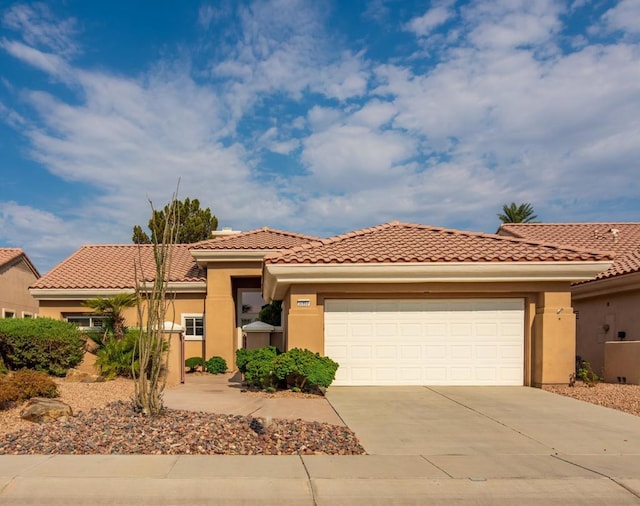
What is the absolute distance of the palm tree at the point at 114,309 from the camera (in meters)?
14.9

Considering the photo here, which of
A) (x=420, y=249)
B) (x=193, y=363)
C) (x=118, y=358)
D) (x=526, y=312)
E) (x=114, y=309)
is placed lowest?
(x=193, y=363)

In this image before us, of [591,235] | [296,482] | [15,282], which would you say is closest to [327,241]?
[296,482]

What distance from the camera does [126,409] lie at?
359 inches

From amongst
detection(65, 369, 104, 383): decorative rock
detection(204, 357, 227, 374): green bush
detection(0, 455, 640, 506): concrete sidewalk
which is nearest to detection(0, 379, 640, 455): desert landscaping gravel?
detection(0, 455, 640, 506): concrete sidewalk

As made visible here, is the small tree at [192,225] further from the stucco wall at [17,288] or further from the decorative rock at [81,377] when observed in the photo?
the decorative rock at [81,377]

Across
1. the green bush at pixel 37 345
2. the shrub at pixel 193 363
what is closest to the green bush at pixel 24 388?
the green bush at pixel 37 345

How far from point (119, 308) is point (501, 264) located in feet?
32.7

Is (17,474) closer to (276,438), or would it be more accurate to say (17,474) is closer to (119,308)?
(276,438)

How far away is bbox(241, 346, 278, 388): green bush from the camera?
12.2 m

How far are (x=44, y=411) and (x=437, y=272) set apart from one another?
8.59m

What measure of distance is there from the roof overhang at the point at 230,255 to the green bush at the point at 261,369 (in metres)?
6.41

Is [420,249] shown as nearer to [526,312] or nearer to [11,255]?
[526,312]

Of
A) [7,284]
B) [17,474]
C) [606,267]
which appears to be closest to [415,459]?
[17,474]

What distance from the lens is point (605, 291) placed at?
16391 mm
